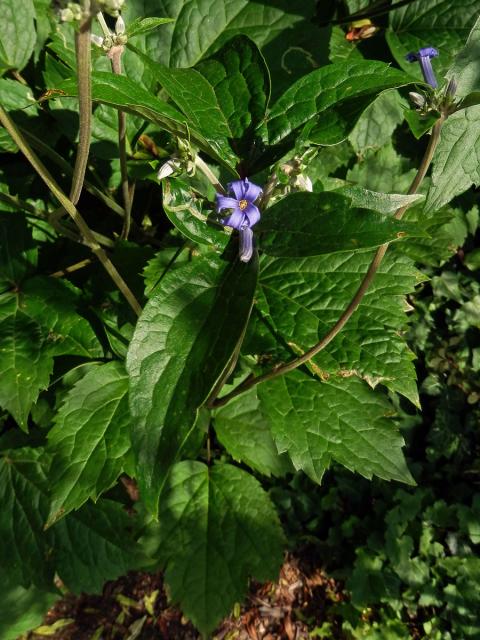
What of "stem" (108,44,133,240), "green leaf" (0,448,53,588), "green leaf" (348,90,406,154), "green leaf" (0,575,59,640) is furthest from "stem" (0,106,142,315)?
"green leaf" (0,575,59,640)

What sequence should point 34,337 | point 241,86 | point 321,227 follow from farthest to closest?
point 34,337 → point 241,86 → point 321,227

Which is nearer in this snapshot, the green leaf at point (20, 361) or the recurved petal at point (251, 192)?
the recurved petal at point (251, 192)

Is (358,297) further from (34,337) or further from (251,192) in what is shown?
(34,337)

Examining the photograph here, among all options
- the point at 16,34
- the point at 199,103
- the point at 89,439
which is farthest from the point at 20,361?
the point at 16,34

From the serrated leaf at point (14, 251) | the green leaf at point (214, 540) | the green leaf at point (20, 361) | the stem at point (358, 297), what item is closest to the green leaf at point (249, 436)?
the green leaf at point (214, 540)

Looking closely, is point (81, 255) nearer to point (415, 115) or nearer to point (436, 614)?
point (415, 115)

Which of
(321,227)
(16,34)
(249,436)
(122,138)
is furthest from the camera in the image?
(249,436)

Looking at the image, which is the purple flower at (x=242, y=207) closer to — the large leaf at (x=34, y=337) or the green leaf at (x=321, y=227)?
the green leaf at (x=321, y=227)

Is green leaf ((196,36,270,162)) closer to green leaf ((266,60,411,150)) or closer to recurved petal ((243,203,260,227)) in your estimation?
green leaf ((266,60,411,150))
